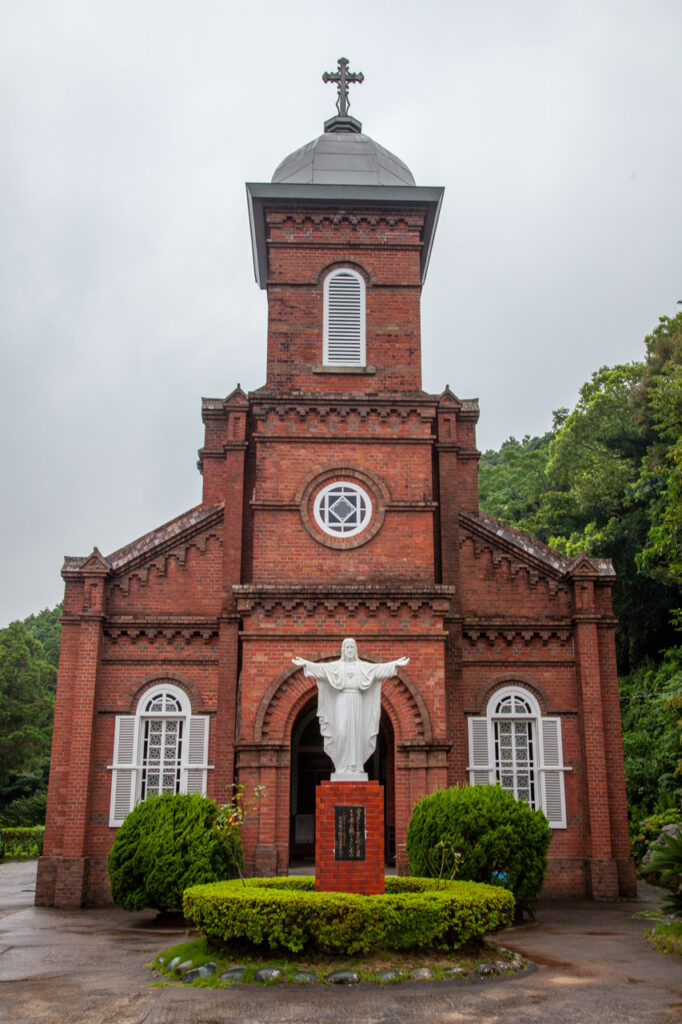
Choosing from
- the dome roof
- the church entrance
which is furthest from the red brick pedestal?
the dome roof

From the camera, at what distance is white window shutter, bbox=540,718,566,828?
1866 cm

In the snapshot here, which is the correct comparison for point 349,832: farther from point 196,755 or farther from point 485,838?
point 196,755

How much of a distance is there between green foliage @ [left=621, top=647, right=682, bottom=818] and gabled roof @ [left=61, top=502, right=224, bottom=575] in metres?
12.3

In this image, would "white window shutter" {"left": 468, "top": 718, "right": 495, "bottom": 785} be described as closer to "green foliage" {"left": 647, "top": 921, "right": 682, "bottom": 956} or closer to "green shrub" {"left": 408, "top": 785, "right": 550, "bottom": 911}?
"green shrub" {"left": 408, "top": 785, "right": 550, "bottom": 911}

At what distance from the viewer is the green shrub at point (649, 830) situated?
2312 cm

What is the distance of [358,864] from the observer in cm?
1141

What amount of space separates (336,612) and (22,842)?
85.4 ft

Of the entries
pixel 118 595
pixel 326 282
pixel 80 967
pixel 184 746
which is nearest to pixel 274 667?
pixel 184 746

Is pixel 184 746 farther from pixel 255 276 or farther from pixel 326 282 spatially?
pixel 255 276

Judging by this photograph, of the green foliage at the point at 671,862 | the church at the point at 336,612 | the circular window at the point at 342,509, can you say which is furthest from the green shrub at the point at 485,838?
the circular window at the point at 342,509

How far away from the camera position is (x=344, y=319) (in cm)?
2050

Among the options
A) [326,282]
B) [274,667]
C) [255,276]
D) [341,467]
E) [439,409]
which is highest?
[255,276]

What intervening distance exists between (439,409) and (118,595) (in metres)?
8.13

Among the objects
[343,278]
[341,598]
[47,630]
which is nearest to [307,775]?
[341,598]
